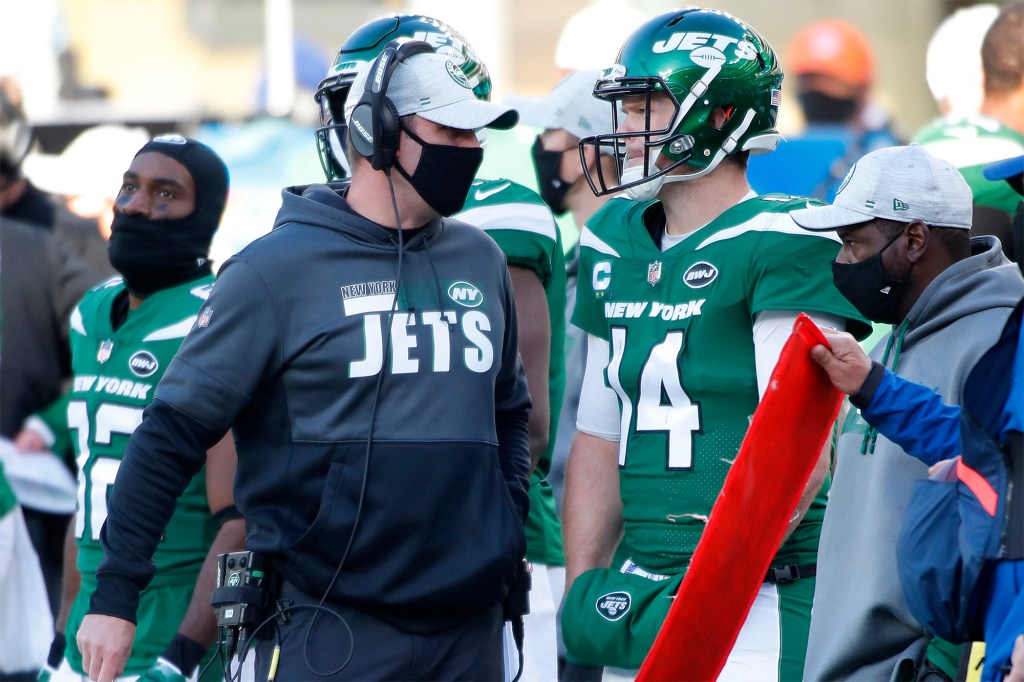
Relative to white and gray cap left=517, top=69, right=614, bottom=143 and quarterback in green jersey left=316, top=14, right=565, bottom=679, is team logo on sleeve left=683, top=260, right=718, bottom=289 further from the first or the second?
white and gray cap left=517, top=69, right=614, bottom=143

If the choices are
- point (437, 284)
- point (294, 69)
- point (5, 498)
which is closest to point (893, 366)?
point (437, 284)

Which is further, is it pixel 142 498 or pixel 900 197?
pixel 900 197

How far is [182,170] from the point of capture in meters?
4.88

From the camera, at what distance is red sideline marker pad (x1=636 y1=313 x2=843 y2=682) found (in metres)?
3.50

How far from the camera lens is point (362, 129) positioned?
11.9ft

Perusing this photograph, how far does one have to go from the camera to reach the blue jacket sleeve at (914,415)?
3.45 m

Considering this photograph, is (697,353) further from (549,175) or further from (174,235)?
(549,175)

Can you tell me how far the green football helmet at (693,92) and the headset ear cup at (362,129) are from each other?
723 mm

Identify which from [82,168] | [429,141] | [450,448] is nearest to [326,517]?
[450,448]

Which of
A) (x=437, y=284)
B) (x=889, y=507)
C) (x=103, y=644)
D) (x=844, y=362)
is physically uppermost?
(x=437, y=284)

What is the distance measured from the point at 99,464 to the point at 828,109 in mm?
6732

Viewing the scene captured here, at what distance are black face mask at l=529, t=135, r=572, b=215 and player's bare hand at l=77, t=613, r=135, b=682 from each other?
2851mm

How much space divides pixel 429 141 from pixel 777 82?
1118mm

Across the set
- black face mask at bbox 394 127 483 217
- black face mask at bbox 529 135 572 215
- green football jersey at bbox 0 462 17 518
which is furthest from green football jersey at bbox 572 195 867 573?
green football jersey at bbox 0 462 17 518
